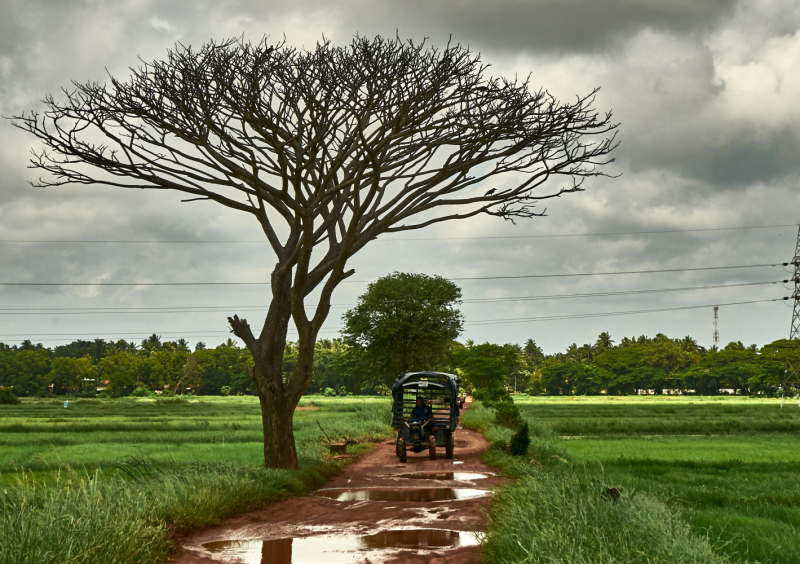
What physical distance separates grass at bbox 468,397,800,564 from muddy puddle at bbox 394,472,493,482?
87cm

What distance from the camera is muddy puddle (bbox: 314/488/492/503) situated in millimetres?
13188

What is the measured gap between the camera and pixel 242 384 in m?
134

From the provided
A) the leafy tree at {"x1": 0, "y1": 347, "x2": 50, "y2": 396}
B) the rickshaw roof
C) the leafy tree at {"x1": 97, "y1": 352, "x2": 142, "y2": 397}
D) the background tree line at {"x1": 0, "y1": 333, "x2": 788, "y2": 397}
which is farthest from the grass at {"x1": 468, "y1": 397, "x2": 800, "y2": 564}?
the leafy tree at {"x1": 0, "y1": 347, "x2": 50, "y2": 396}

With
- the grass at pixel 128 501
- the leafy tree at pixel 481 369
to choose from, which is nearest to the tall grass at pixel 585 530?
the grass at pixel 128 501

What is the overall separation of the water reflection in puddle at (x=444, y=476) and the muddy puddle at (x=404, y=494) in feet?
6.22

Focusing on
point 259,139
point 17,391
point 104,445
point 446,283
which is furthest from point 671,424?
point 17,391

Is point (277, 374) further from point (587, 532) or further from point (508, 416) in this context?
point (508, 416)

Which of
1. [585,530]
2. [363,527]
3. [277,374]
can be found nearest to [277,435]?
[277,374]

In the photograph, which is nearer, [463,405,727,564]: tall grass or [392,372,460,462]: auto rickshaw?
[463,405,727,564]: tall grass

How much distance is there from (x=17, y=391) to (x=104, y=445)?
106 meters

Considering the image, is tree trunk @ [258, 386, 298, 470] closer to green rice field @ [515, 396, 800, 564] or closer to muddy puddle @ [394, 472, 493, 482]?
muddy puddle @ [394, 472, 493, 482]

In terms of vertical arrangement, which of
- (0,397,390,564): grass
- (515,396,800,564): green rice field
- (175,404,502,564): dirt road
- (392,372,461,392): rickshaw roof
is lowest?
(515,396,800,564): green rice field

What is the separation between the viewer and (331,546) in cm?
916

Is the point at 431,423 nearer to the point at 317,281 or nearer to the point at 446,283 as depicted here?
the point at 317,281
